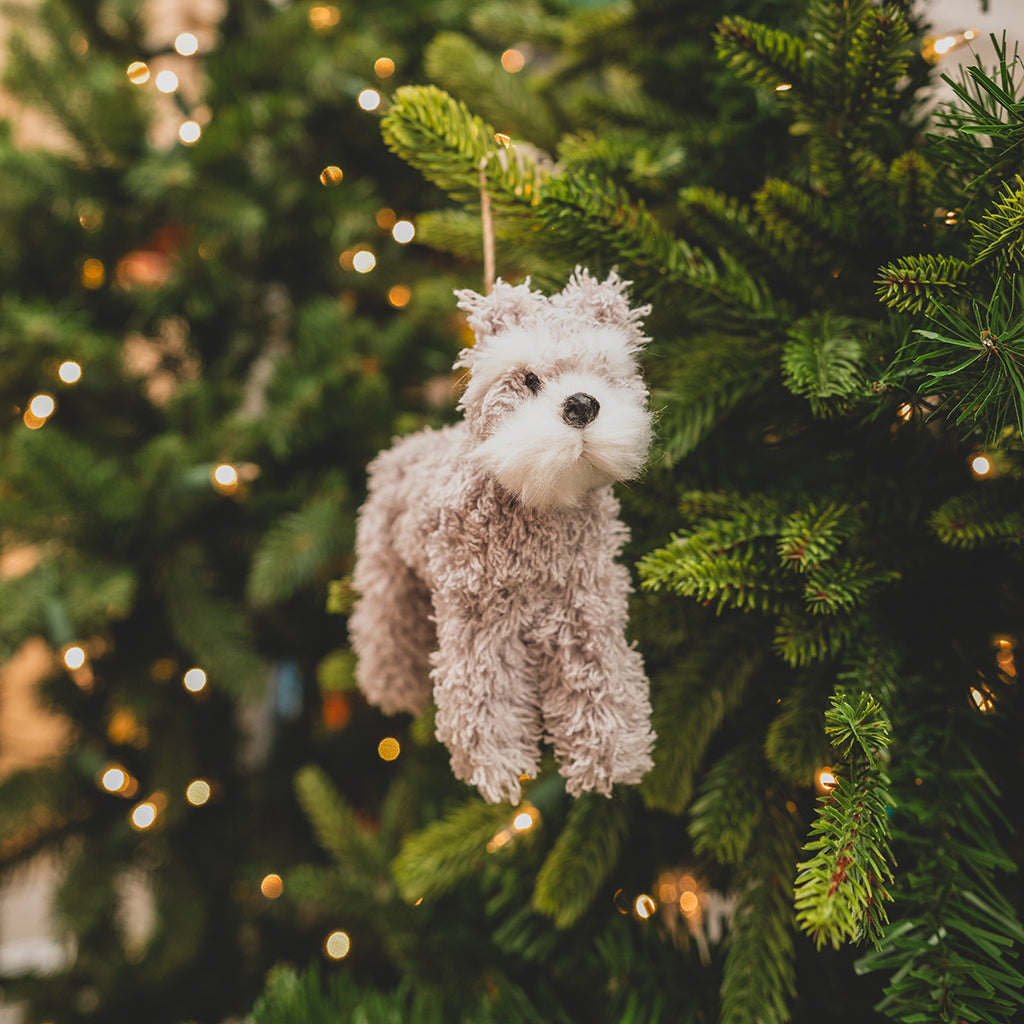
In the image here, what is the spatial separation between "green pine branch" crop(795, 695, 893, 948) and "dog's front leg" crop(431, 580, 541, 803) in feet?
0.44

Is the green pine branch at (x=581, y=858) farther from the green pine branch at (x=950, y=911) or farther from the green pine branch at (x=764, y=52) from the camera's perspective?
the green pine branch at (x=764, y=52)

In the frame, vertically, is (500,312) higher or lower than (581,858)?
higher

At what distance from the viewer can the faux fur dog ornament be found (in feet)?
0.99

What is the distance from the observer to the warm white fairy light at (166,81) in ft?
2.57

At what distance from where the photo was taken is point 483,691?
1.09 ft

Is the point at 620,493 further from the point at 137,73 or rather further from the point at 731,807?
the point at 137,73

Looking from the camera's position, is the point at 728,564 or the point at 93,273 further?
the point at 93,273

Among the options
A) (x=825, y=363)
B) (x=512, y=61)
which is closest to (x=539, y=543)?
(x=825, y=363)

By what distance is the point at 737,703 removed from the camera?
0.41 meters

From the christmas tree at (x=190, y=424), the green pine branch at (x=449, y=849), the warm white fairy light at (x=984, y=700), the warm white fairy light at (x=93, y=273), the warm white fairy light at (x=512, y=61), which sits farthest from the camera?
the warm white fairy light at (x=512, y=61)

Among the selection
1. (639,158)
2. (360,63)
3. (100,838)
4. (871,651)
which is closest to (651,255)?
(639,158)

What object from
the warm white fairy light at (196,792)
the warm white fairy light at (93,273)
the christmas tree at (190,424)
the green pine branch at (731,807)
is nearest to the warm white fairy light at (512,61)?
the christmas tree at (190,424)

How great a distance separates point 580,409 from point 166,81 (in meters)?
0.82

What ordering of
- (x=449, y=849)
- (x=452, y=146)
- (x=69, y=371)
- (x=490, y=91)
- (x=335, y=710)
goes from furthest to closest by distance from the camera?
(x=335, y=710)
(x=69, y=371)
(x=490, y=91)
(x=449, y=849)
(x=452, y=146)
